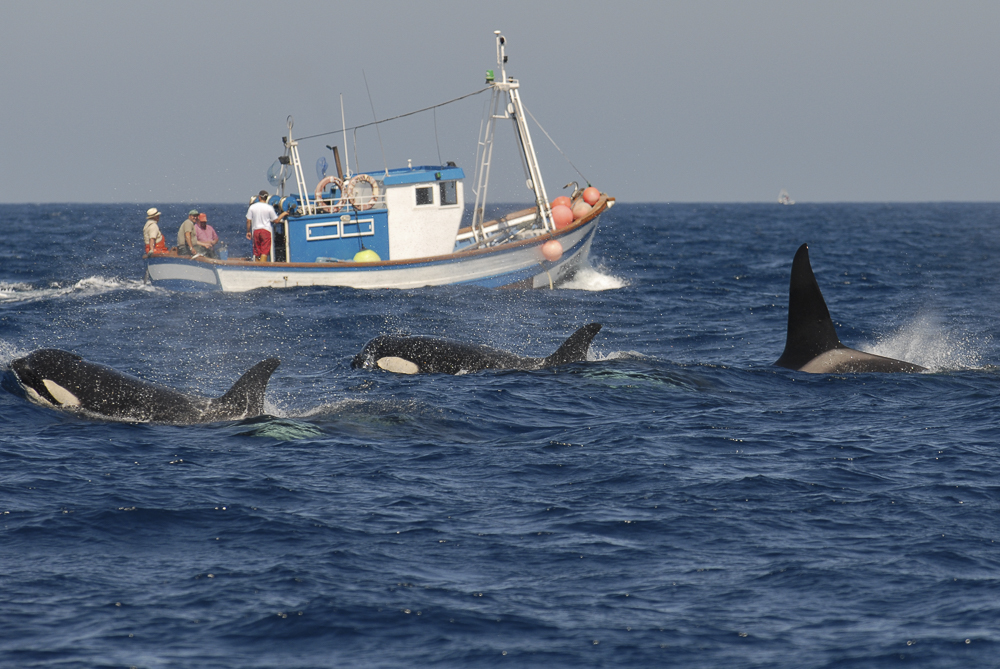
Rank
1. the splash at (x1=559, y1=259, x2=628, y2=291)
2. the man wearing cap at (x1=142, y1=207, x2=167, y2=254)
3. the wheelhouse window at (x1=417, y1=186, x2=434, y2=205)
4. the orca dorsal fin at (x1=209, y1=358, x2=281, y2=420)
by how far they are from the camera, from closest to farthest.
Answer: the orca dorsal fin at (x1=209, y1=358, x2=281, y2=420), the man wearing cap at (x1=142, y1=207, x2=167, y2=254), the wheelhouse window at (x1=417, y1=186, x2=434, y2=205), the splash at (x1=559, y1=259, x2=628, y2=291)

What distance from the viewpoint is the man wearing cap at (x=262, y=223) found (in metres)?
25.2

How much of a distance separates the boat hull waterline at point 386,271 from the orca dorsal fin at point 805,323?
12623mm

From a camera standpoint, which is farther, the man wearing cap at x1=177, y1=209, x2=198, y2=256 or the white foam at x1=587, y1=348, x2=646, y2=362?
the man wearing cap at x1=177, y1=209, x2=198, y2=256

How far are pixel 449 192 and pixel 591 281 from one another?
190 inches

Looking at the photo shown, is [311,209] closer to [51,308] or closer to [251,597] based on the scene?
[51,308]

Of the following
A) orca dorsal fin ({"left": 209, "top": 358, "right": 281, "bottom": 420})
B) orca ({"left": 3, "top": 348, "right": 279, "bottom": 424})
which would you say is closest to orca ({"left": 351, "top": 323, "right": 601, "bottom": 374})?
orca ({"left": 3, "top": 348, "right": 279, "bottom": 424})

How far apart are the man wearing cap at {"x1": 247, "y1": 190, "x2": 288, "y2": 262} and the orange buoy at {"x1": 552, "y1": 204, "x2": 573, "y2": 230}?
7.33 meters

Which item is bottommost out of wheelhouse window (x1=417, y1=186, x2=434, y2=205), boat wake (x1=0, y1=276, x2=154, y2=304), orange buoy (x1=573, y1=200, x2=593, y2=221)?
boat wake (x1=0, y1=276, x2=154, y2=304)

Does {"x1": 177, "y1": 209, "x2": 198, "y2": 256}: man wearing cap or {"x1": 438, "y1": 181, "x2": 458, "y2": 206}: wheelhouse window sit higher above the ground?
{"x1": 438, "y1": 181, "x2": 458, "y2": 206}: wheelhouse window

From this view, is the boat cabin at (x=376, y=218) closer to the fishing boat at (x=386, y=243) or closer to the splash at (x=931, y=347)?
the fishing boat at (x=386, y=243)

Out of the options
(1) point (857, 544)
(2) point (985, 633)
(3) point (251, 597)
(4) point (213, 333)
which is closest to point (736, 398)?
(1) point (857, 544)

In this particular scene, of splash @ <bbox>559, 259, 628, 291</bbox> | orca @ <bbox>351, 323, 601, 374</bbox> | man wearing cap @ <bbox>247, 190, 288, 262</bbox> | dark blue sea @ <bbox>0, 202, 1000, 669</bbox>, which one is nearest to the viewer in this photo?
dark blue sea @ <bbox>0, 202, 1000, 669</bbox>

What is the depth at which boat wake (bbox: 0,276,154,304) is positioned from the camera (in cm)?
2472

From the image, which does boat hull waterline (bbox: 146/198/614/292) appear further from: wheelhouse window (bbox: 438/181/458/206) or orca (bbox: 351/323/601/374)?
orca (bbox: 351/323/601/374)
